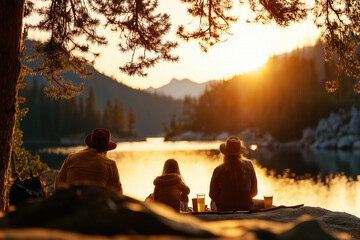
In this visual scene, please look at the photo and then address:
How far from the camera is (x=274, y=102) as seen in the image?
101375mm

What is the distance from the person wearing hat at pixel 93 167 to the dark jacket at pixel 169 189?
102 cm

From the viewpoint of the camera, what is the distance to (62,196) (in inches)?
66.3

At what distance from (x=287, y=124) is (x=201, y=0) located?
81.6 metres

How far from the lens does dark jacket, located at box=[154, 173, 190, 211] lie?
219 inches

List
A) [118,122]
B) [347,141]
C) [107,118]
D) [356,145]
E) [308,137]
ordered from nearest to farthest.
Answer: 1. [356,145]
2. [347,141]
3. [308,137]
4. [118,122]
5. [107,118]

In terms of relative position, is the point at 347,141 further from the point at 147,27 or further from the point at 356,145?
the point at 147,27

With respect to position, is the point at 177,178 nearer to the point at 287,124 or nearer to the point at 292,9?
the point at 292,9

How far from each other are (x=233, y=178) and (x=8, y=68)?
342 centimetres

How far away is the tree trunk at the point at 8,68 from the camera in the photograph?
4.35 meters

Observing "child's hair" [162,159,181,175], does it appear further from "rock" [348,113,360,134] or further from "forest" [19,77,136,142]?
"forest" [19,77,136,142]

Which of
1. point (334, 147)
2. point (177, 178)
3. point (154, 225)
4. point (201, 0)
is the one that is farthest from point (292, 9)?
point (334, 147)

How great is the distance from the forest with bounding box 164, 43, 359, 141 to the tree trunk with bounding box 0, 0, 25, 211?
163 ft

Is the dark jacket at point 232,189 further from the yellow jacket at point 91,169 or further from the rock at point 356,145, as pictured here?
the rock at point 356,145

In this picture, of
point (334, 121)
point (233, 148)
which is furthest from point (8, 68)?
point (334, 121)
